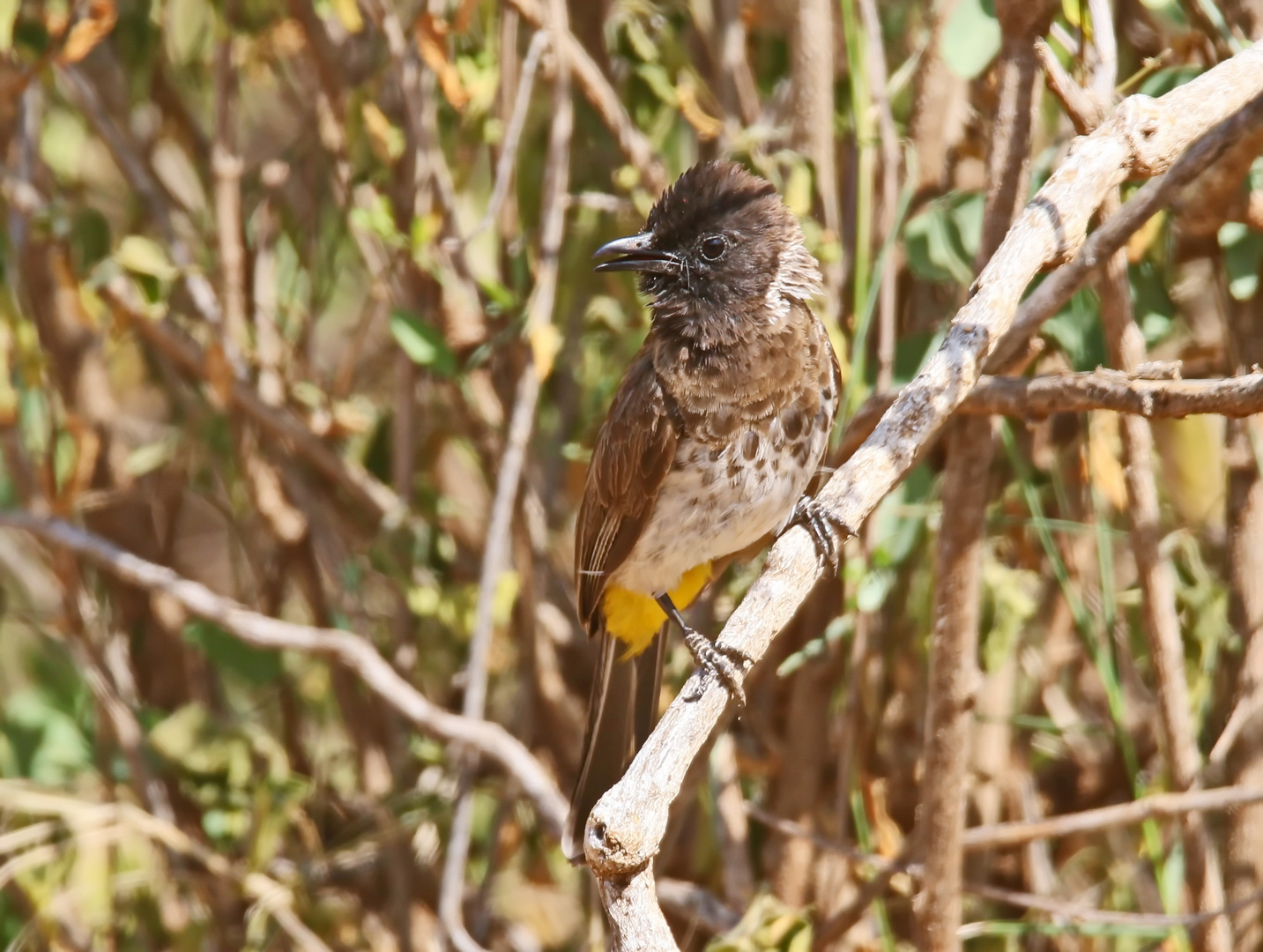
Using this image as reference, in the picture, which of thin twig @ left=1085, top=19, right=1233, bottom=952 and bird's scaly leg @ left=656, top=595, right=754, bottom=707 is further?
thin twig @ left=1085, top=19, right=1233, bottom=952

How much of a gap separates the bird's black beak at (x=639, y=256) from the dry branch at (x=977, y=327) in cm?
89

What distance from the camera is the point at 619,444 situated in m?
2.54

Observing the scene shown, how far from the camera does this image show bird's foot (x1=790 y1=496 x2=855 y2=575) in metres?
1.73

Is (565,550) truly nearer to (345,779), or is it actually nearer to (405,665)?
(405,665)

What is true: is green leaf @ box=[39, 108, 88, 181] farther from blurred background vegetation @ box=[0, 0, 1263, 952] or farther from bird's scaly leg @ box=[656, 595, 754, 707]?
bird's scaly leg @ box=[656, 595, 754, 707]

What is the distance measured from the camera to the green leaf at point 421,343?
2.71 metres

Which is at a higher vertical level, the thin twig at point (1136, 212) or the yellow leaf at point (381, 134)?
the yellow leaf at point (381, 134)

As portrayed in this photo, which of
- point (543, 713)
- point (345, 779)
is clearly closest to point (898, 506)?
point (543, 713)

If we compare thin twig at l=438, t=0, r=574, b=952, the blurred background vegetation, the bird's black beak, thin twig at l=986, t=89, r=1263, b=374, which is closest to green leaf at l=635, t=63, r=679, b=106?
the blurred background vegetation

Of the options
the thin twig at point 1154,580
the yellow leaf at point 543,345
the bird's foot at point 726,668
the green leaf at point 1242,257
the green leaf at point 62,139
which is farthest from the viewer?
the green leaf at point 62,139

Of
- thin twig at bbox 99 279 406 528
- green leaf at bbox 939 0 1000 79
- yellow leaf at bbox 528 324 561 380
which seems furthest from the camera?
thin twig at bbox 99 279 406 528

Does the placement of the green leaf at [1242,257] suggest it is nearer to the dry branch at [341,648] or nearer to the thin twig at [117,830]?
the dry branch at [341,648]

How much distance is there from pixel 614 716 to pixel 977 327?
1.28m

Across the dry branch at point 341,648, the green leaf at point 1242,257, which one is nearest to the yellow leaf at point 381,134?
the dry branch at point 341,648
